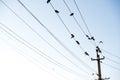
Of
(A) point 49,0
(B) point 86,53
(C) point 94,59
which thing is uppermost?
(C) point 94,59

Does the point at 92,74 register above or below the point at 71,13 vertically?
above

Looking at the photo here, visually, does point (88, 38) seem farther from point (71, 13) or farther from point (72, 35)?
point (71, 13)

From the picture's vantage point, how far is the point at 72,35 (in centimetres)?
1300

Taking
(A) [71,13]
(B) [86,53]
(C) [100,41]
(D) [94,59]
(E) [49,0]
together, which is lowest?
(E) [49,0]

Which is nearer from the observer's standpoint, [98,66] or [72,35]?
[72,35]

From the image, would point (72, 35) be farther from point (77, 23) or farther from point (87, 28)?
point (87, 28)

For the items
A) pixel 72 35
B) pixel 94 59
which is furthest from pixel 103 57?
pixel 72 35

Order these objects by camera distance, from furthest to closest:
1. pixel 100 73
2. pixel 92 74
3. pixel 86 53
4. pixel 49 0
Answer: pixel 92 74
pixel 100 73
pixel 86 53
pixel 49 0

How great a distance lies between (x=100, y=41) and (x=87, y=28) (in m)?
8.04

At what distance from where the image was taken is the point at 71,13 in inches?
452

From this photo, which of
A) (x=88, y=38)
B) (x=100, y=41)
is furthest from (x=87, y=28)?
(x=100, y=41)

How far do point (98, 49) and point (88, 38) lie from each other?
6199 millimetres

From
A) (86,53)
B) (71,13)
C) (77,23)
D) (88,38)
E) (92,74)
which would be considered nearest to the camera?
(71,13)

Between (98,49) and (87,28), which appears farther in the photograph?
(98,49)
